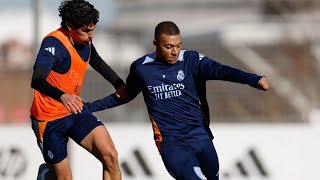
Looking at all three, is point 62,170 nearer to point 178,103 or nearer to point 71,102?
point 71,102

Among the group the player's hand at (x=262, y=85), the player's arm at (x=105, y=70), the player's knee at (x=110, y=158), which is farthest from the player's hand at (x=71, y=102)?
the player's hand at (x=262, y=85)

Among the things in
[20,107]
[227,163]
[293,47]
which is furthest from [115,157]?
[293,47]

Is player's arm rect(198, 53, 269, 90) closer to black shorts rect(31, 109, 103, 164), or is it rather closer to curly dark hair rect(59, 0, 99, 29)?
curly dark hair rect(59, 0, 99, 29)

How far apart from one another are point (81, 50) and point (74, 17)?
0.38 m

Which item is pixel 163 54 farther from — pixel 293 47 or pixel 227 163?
pixel 293 47

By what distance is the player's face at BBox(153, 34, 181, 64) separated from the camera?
891 cm

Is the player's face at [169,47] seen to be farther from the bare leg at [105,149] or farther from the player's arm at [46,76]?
the bare leg at [105,149]

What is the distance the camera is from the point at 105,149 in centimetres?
941

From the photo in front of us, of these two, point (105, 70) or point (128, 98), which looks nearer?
point (128, 98)

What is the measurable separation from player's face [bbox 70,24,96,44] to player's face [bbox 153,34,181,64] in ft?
2.03

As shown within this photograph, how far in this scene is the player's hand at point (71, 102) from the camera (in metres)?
8.70

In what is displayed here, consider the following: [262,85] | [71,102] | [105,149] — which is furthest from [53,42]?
[262,85]

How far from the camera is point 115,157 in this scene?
945 cm

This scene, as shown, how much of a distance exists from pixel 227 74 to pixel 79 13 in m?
1.41
